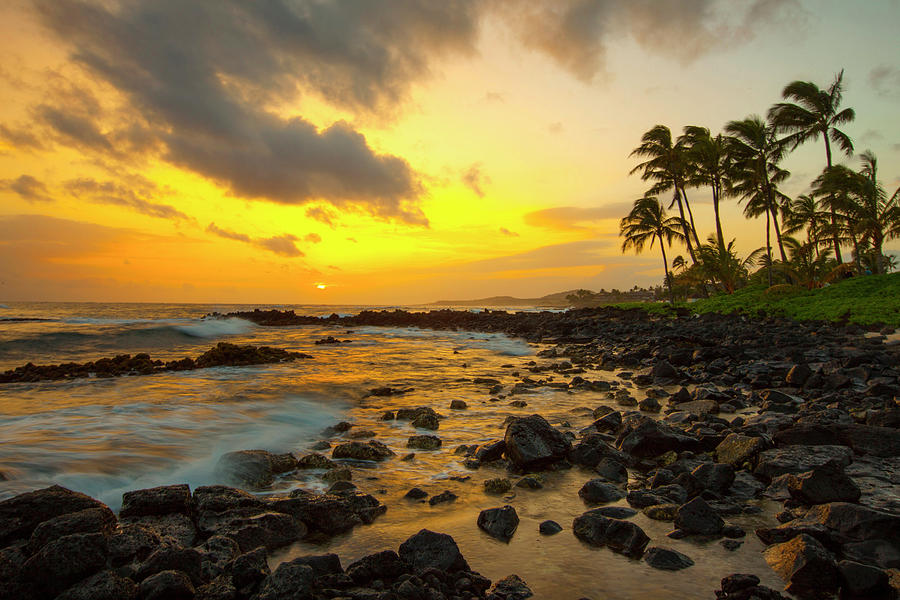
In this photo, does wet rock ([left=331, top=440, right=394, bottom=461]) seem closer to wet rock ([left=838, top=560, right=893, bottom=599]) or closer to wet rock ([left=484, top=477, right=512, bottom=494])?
wet rock ([left=484, top=477, right=512, bottom=494])

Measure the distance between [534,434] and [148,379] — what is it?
10569 millimetres

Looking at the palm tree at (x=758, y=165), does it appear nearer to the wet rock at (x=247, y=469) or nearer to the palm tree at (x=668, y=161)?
the palm tree at (x=668, y=161)

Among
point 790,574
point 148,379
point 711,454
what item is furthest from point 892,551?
point 148,379

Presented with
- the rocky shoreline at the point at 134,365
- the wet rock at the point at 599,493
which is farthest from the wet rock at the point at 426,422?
the rocky shoreline at the point at 134,365

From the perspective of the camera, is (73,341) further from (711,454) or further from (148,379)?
(711,454)

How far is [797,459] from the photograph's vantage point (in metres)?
4.18

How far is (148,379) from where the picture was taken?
1114cm

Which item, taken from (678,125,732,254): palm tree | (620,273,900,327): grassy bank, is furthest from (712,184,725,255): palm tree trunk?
(620,273,900,327): grassy bank

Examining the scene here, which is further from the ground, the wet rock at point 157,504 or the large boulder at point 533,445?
the large boulder at point 533,445

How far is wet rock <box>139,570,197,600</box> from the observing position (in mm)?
2432

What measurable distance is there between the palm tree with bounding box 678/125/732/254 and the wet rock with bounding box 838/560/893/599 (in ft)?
115

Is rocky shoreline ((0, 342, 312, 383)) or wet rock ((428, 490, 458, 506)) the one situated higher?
rocky shoreline ((0, 342, 312, 383))

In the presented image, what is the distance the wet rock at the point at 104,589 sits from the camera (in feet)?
8.08

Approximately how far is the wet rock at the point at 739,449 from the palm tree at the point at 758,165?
101 feet
